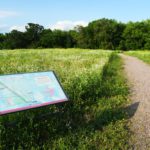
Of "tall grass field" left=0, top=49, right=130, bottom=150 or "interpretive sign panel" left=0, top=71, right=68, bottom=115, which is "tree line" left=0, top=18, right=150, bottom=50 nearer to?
"tall grass field" left=0, top=49, right=130, bottom=150

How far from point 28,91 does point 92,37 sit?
354 ft

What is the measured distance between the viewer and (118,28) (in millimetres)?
112188

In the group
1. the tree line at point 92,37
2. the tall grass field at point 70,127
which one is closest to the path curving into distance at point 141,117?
the tall grass field at point 70,127

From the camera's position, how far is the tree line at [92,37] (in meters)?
104

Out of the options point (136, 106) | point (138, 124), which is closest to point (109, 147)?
point (138, 124)

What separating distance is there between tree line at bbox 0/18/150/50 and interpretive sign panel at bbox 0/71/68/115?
9400 centimetres

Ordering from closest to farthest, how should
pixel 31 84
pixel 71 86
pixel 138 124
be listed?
pixel 31 84 → pixel 138 124 → pixel 71 86

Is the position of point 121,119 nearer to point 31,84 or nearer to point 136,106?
point 136,106

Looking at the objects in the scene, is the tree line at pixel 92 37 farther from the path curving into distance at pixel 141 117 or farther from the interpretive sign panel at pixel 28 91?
the interpretive sign panel at pixel 28 91

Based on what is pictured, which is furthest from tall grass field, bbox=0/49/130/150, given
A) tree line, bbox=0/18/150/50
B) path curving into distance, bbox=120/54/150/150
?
tree line, bbox=0/18/150/50

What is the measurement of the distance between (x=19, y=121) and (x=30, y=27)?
373ft

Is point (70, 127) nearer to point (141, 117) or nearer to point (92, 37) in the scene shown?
point (141, 117)

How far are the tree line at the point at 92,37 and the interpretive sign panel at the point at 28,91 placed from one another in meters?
94.0

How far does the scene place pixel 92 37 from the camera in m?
114
